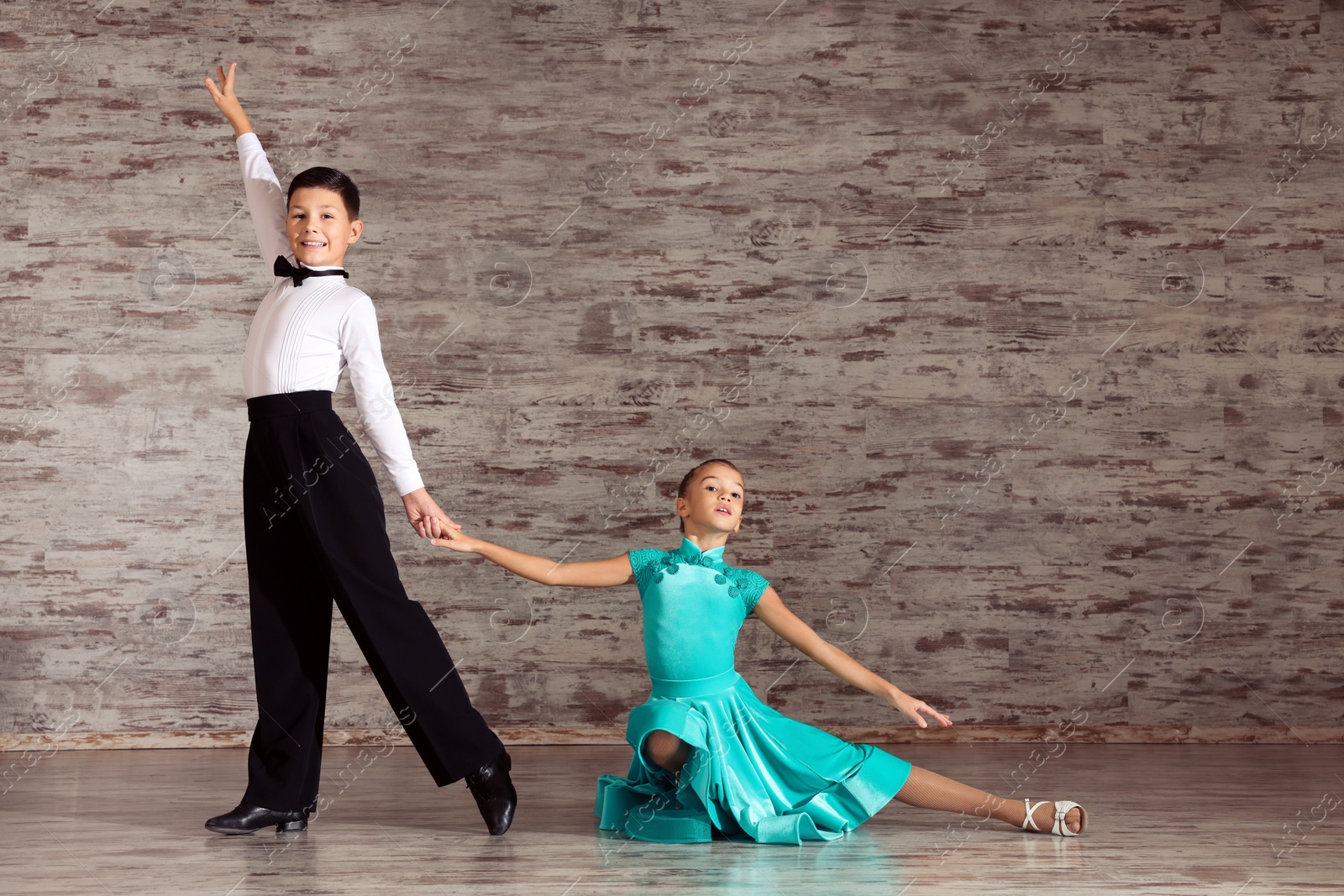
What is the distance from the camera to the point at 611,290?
12.0ft

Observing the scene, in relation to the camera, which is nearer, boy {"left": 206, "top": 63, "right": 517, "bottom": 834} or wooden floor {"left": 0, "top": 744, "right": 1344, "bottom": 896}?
wooden floor {"left": 0, "top": 744, "right": 1344, "bottom": 896}

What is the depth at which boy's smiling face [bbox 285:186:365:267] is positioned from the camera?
88.9 inches

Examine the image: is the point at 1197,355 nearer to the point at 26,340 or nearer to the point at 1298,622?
the point at 1298,622

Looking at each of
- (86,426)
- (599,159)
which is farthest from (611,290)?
(86,426)

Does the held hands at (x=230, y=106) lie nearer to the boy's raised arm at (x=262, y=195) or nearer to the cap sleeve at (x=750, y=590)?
the boy's raised arm at (x=262, y=195)

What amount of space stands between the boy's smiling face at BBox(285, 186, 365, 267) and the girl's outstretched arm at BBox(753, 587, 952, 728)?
1.16 meters

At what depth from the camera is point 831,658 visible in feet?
7.50

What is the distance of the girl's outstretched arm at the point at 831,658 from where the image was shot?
2.18 metres

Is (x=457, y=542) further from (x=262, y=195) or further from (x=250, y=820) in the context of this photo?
(x=262, y=195)

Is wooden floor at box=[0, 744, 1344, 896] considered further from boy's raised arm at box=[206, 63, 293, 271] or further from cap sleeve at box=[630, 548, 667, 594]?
boy's raised arm at box=[206, 63, 293, 271]

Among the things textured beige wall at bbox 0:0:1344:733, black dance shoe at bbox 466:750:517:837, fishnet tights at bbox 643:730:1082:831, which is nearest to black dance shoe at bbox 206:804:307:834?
black dance shoe at bbox 466:750:517:837

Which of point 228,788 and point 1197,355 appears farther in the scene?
point 1197,355

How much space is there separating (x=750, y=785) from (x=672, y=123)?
2.31 m

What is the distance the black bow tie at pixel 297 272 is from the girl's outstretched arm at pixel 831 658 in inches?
44.2
